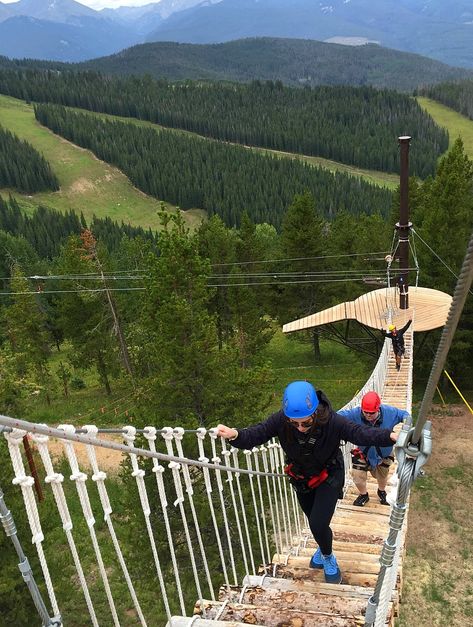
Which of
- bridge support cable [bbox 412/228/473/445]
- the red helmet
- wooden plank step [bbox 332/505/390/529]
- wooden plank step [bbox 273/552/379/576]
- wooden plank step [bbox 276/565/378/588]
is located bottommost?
wooden plank step [bbox 332/505/390/529]

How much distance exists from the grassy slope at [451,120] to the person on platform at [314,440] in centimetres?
12645

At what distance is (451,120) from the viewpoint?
432 feet

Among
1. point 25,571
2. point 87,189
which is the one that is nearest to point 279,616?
point 25,571

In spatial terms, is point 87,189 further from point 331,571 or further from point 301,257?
point 331,571

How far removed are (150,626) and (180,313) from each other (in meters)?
8.17

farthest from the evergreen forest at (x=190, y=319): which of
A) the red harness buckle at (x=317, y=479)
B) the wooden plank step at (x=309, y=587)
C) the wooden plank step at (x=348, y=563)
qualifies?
the red harness buckle at (x=317, y=479)

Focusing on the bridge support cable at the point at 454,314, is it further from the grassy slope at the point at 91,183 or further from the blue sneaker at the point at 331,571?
the grassy slope at the point at 91,183

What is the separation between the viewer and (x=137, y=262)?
100ft

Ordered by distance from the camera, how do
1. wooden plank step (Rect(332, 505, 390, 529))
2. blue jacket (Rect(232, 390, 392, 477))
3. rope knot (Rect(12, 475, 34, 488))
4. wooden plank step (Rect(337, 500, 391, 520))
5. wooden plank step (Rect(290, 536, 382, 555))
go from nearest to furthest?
1. rope knot (Rect(12, 475, 34, 488))
2. blue jacket (Rect(232, 390, 392, 477))
3. wooden plank step (Rect(290, 536, 382, 555))
4. wooden plank step (Rect(332, 505, 390, 529))
5. wooden plank step (Rect(337, 500, 391, 520))

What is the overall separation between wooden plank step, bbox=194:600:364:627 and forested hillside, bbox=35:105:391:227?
79.0 meters

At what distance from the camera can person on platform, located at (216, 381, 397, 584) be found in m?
3.54

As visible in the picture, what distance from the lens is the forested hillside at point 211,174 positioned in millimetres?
→ 88125

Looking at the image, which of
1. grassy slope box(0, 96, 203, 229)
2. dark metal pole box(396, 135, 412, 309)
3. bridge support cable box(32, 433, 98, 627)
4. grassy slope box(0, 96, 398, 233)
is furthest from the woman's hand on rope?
grassy slope box(0, 96, 203, 229)

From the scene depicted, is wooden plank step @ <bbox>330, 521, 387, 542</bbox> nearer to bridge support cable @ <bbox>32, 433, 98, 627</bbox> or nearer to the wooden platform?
bridge support cable @ <bbox>32, 433, 98, 627</bbox>
